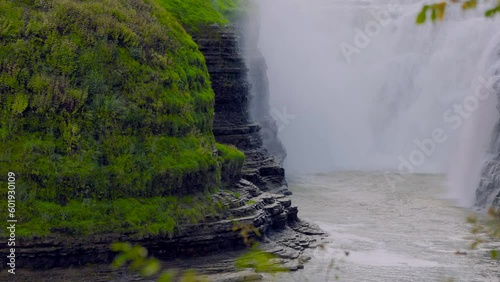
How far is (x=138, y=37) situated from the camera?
27.7 meters

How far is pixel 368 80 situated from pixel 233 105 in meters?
32.1

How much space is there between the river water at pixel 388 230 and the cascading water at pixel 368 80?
9.84 meters

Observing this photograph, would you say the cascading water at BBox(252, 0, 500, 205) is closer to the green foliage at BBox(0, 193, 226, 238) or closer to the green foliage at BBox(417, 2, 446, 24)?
the green foliage at BBox(0, 193, 226, 238)

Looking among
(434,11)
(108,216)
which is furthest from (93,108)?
(434,11)

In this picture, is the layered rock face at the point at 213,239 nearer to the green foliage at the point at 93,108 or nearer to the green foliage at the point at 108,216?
the green foliage at the point at 108,216

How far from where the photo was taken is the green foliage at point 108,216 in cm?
2319

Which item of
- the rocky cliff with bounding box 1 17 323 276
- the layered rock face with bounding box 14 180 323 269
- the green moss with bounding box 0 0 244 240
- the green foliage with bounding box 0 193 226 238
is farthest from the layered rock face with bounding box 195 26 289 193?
the green foliage with bounding box 0 193 226 238

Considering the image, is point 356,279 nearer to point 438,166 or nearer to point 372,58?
point 438,166

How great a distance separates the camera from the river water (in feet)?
84.0

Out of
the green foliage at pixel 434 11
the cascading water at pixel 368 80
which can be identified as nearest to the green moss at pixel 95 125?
the green foliage at pixel 434 11

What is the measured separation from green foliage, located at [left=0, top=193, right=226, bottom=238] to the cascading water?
29.9 meters

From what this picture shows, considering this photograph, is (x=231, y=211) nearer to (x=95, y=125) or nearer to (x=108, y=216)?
(x=108, y=216)

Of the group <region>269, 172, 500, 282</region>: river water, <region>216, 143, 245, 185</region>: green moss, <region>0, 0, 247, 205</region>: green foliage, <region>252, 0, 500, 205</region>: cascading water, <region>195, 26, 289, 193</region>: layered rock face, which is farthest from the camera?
→ <region>252, 0, 500, 205</region>: cascading water

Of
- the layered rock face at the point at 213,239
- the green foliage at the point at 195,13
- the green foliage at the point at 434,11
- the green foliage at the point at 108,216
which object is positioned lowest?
the layered rock face at the point at 213,239
